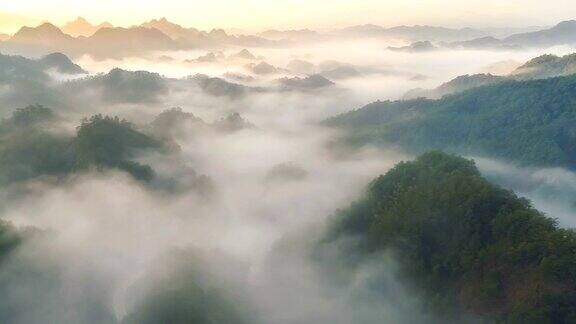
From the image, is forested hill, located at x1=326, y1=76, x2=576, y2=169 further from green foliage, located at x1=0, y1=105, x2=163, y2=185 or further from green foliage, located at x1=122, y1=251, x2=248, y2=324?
green foliage, located at x1=122, y1=251, x2=248, y2=324

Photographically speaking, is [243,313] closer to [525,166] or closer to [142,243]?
[142,243]

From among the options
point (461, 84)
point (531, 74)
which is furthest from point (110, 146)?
point (461, 84)

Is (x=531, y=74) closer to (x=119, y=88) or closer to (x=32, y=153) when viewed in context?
(x=119, y=88)

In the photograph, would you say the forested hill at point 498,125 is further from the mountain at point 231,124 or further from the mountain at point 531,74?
the mountain at point 231,124

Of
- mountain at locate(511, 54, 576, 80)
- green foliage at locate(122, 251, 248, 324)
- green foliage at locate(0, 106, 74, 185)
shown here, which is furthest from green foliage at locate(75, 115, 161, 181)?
mountain at locate(511, 54, 576, 80)

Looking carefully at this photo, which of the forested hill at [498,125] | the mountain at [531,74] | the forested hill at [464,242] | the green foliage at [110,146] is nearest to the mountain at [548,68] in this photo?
the mountain at [531,74]

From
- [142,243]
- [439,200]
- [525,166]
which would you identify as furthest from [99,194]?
[525,166]
